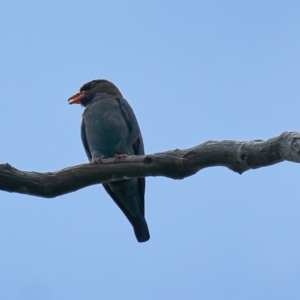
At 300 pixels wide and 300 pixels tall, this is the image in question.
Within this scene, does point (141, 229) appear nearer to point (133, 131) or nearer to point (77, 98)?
point (133, 131)

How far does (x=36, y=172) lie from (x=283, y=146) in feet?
7.36

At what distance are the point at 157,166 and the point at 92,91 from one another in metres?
4.06

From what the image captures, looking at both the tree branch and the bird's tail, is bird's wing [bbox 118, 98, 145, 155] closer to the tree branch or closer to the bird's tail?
the bird's tail

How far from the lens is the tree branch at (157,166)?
487cm

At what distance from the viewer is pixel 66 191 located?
5.66 metres

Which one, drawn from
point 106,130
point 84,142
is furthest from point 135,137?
point 84,142

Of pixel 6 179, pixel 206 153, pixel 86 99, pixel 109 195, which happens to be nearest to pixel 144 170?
pixel 206 153

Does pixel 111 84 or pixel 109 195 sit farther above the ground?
pixel 111 84

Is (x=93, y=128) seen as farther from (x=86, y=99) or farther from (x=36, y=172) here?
(x=36, y=172)

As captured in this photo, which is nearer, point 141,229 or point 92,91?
point 141,229

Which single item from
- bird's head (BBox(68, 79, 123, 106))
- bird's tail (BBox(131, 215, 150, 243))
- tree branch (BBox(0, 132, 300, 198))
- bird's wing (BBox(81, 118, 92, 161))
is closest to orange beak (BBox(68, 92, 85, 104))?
bird's head (BBox(68, 79, 123, 106))

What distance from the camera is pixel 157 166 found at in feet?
18.4

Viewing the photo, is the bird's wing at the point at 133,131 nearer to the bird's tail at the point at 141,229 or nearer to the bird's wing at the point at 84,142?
the bird's wing at the point at 84,142

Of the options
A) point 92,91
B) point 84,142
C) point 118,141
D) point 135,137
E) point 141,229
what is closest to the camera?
point 141,229
